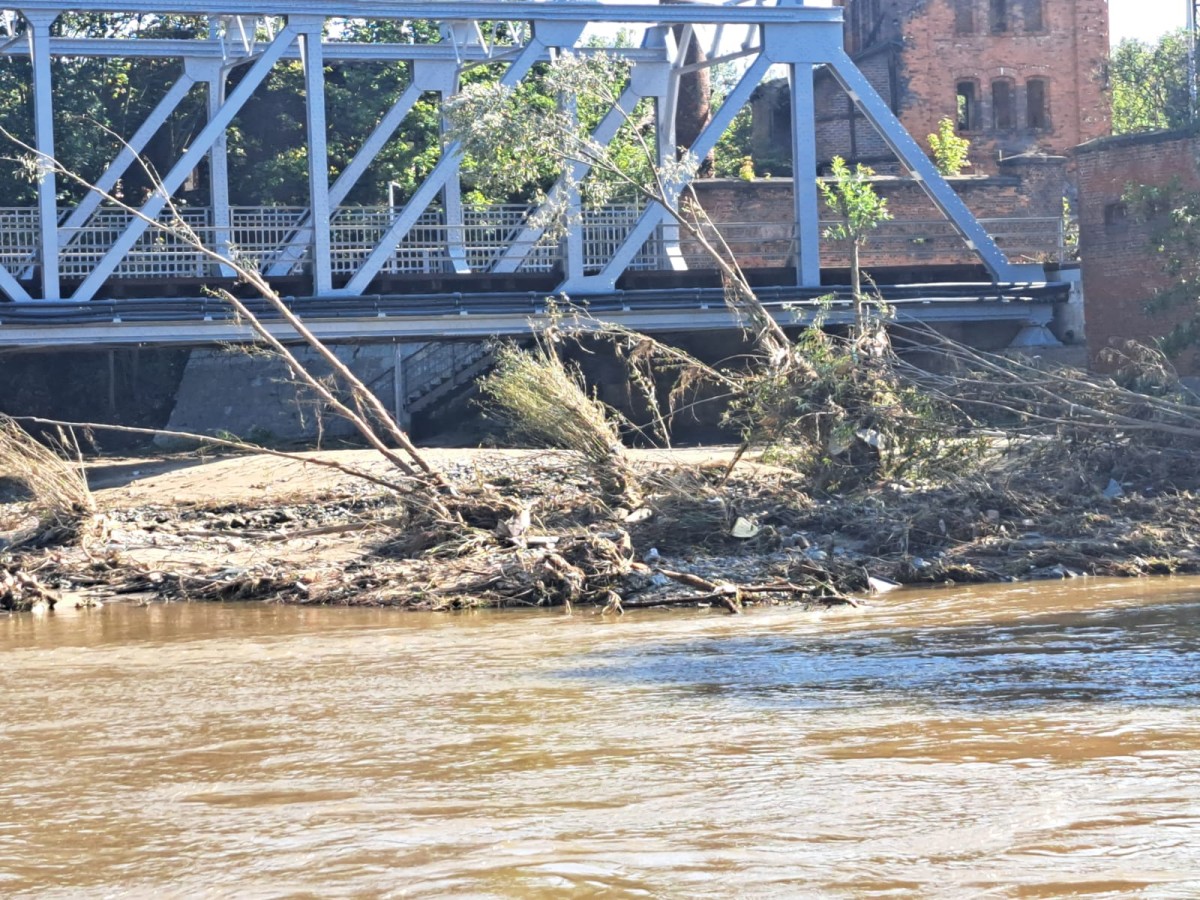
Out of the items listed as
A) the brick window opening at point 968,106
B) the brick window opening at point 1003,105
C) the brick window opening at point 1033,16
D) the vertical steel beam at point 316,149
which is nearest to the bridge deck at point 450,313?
the vertical steel beam at point 316,149

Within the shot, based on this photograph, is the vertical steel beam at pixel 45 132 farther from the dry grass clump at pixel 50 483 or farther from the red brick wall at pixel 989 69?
the red brick wall at pixel 989 69

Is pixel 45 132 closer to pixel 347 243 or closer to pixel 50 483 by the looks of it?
pixel 347 243

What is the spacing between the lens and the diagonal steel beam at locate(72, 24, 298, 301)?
69.5 feet

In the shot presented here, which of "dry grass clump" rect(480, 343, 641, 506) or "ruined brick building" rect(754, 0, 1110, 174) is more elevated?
"ruined brick building" rect(754, 0, 1110, 174)

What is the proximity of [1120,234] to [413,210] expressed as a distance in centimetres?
1071

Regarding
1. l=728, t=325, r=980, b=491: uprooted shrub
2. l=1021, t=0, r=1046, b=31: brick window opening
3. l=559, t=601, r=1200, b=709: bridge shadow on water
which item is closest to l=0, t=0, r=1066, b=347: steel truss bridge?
l=728, t=325, r=980, b=491: uprooted shrub

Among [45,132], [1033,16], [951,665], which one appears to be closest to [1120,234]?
[45,132]

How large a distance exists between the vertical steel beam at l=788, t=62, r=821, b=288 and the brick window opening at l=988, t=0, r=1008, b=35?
2071 centimetres

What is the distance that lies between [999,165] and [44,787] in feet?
105

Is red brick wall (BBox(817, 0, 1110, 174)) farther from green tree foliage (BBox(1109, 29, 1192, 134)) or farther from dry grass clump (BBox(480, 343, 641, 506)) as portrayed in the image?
dry grass clump (BBox(480, 343, 641, 506))

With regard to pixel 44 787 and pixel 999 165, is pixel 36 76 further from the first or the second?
pixel 999 165

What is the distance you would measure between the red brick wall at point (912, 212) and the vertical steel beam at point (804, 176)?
522 centimetres

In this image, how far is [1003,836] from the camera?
588 cm

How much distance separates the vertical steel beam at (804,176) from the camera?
78.8 feet
